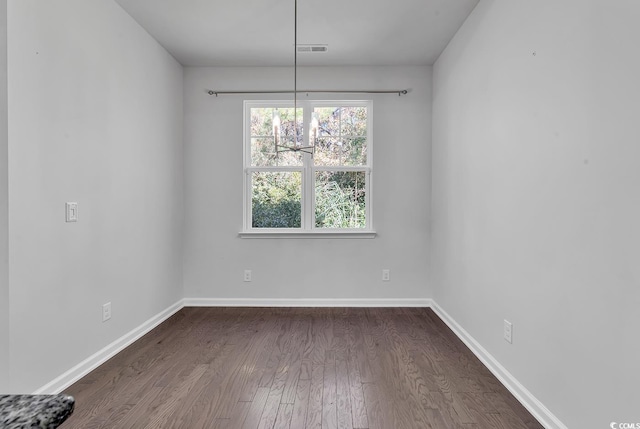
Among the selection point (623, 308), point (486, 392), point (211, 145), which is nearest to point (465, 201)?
point (486, 392)

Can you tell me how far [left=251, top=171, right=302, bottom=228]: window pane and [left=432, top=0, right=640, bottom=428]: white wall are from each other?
1.90 meters

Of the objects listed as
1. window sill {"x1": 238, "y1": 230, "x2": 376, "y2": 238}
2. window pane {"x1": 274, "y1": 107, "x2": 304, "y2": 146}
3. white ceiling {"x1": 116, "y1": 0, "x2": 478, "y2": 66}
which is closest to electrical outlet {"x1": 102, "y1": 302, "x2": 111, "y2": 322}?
window sill {"x1": 238, "y1": 230, "x2": 376, "y2": 238}

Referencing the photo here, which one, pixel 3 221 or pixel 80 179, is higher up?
pixel 80 179

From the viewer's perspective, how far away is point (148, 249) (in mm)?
3426

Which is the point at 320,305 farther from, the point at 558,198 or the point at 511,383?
the point at 558,198

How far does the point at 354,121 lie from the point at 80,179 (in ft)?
9.21

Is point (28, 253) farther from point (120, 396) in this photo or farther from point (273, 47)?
point (273, 47)

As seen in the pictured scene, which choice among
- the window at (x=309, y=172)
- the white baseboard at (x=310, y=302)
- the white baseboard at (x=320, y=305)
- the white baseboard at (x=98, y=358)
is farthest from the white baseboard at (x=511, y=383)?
the white baseboard at (x=98, y=358)

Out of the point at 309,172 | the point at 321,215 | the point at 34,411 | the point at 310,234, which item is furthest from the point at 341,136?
the point at 34,411

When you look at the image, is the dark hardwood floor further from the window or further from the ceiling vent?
the ceiling vent

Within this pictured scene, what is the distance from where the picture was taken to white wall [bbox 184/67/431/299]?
420cm

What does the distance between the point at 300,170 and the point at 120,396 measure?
277 centimetres

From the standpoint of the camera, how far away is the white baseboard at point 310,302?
4215mm

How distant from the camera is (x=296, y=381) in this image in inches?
96.0
